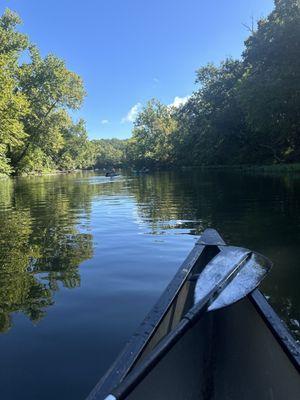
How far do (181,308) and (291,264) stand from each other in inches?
166

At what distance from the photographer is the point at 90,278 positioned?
720 centimetres

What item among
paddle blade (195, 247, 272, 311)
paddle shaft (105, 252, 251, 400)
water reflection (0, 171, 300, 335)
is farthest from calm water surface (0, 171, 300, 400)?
paddle shaft (105, 252, 251, 400)

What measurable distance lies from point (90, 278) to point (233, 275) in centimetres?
446

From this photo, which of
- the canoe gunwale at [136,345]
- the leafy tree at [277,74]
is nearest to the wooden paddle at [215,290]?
the canoe gunwale at [136,345]

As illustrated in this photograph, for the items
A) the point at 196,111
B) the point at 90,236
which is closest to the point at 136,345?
the point at 90,236

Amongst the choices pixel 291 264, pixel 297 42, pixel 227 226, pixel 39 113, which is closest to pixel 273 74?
pixel 297 42

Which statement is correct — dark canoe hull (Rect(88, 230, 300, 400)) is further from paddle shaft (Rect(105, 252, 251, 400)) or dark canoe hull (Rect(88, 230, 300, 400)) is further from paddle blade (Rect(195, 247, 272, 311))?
paddle shaft (Rect(105, 252, 251, 400))

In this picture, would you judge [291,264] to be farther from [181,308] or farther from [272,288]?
[181,308]

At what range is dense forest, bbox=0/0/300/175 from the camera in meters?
35.9

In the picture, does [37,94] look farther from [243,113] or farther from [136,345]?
[136,345]

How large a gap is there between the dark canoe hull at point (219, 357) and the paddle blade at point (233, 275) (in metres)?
0.31

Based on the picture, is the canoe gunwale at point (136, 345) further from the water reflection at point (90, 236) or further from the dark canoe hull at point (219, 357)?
the water reflection at point (90, 236)

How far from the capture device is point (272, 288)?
6.19 m

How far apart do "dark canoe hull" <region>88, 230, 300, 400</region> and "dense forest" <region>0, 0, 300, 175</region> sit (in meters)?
33.2
